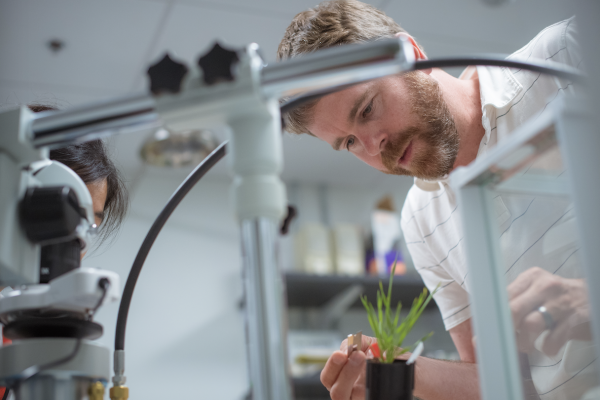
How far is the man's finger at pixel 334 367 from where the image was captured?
2.07ft

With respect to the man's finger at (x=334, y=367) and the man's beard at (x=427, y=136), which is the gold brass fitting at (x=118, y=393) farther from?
the man's beard at (x=427, y=136)

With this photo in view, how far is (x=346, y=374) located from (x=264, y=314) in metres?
0.36

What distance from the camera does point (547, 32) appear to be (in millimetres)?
1022

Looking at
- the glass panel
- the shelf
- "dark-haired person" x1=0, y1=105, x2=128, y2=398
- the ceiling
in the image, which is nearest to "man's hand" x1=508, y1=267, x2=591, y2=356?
the glass panel

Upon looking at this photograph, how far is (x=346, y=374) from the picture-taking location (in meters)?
0.64

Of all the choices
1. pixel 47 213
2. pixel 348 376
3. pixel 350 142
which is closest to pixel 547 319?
pixel 348 376

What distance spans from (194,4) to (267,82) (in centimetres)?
159

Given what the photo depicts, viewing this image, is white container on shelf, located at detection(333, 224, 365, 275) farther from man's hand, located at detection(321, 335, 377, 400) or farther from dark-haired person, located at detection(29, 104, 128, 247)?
man's hand, located at detection(321, 335, 377, 400)

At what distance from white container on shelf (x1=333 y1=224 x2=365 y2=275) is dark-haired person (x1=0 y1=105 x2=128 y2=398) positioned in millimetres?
1883

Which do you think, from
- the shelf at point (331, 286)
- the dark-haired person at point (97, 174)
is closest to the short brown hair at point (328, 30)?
the dark-haired person at point (97, 174)

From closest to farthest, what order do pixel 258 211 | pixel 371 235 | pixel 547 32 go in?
1. pixel 258 211
2. pixel 547 32
3. pixel 371 235

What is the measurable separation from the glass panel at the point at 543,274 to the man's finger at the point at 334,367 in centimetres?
23

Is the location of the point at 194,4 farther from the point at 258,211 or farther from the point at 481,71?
the point at 258,211

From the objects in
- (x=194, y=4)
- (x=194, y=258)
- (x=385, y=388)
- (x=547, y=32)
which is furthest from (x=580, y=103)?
(x=194, y=258)
